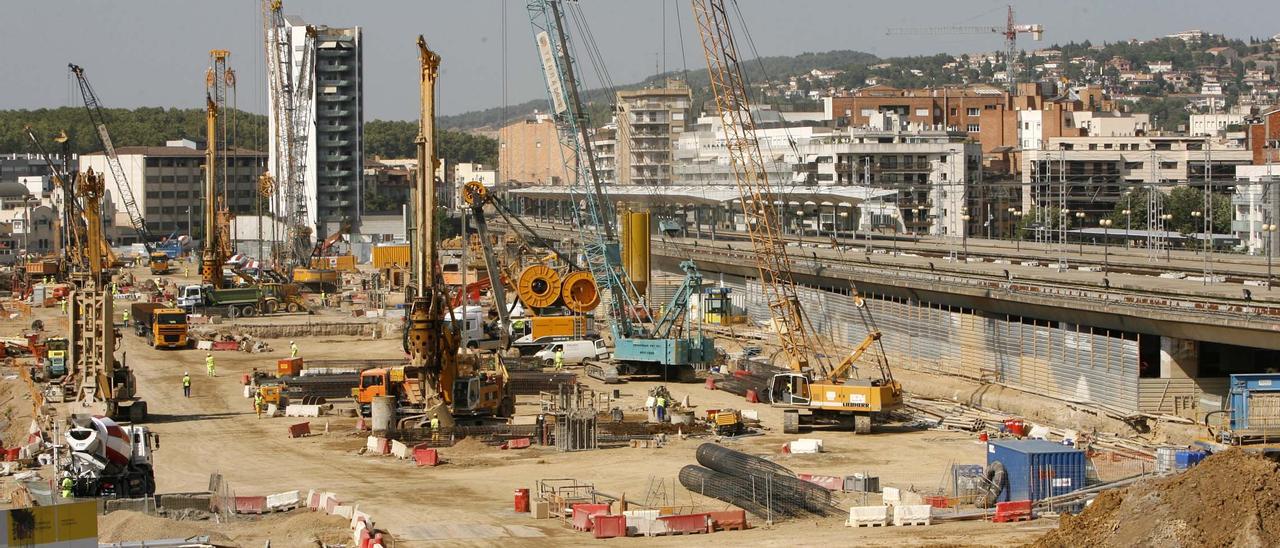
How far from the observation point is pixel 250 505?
32.7 m

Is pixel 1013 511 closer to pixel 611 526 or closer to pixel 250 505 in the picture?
pixel 611 526

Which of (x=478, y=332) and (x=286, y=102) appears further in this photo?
(x=286, y=102)

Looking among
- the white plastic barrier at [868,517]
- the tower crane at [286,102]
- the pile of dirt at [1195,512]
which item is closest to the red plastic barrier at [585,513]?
the white plastic barrier at [868,517]

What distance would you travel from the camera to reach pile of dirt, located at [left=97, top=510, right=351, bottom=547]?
27.4 metres

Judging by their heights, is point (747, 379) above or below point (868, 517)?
above

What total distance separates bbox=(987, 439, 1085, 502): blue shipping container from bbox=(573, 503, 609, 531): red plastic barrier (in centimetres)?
754

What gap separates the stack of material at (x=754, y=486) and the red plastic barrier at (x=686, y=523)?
1.65 meters

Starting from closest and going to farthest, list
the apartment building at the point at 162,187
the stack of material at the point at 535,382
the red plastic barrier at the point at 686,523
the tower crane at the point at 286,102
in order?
the red plastic barrier at the point at 686,523 < the stack of material at the point at 535,382 < the tower crane at the point at 286,102 < the apartment building at the point at 162,187

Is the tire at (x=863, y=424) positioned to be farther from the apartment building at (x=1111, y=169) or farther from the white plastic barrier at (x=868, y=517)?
the apartment building at (x=1111, y=169)

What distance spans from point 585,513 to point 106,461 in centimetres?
954

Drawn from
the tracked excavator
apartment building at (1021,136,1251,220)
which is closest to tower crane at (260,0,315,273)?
apartment building at (1021,136,1251,220)

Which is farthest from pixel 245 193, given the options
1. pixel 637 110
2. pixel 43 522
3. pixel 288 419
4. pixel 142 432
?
pixel 43 522

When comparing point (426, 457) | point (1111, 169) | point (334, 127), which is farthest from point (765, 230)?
point (334, 127)

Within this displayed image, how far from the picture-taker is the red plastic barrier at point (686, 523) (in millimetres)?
29953
